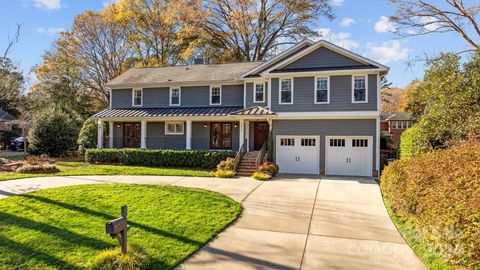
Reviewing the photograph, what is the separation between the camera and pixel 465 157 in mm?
6363

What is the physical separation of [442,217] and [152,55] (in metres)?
34.1

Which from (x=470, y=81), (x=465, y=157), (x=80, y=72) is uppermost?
(x=80, y=72)

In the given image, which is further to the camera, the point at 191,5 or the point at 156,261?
the point at 191,5

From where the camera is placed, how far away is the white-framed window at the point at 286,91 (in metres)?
17.5

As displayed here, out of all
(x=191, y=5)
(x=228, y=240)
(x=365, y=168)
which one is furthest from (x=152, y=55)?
(x=228, y=240)

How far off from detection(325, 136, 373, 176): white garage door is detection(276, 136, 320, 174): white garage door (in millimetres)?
648

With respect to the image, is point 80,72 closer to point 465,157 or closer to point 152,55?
point 152,55

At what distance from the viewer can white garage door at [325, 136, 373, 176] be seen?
54.4 feet

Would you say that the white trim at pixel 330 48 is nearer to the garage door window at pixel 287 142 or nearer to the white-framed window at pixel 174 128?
the garage door window at pixel 287 142

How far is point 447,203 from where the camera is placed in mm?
5113

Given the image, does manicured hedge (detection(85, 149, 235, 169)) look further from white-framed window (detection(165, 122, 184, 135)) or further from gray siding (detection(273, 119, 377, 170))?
gray siding (detection(273, 119, 377, 170))

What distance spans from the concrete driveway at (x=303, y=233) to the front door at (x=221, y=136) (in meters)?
8.78

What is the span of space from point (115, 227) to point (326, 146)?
46.5 ft

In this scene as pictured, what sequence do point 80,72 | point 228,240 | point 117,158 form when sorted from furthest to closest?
1. point 80,72
2. point 117,158
3. point 228,240
